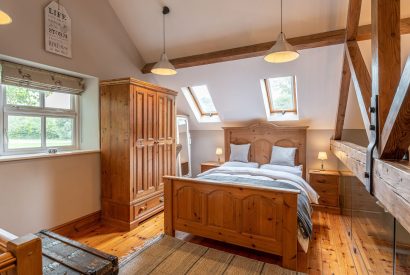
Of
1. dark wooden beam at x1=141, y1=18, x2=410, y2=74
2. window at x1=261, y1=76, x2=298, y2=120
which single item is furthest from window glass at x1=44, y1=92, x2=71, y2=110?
window at x1=261, y1=76, x2=298, y2=120

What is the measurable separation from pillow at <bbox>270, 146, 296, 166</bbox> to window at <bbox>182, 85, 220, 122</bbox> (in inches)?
56.0

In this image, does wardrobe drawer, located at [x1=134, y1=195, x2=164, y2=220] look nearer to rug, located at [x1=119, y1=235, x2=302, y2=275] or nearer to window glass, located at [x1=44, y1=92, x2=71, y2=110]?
rug, located at [x1=119, y1=235, x2=302, y2=275]

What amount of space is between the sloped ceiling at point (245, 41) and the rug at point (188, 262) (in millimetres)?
2642

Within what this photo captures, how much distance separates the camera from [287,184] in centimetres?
277

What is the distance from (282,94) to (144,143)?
8.56 feet

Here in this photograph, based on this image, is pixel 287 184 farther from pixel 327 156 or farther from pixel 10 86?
pixel 10 86

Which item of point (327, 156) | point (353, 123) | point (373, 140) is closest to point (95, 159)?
point (373, 140)

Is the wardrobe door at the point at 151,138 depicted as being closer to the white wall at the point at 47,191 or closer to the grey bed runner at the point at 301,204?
the white wall at the point at 47,191

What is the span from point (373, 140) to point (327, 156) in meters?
2.84

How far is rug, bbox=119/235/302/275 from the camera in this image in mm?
2053

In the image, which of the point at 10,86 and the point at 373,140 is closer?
the point at 373,140

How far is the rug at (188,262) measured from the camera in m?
2.05

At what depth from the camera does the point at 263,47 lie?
3191mm

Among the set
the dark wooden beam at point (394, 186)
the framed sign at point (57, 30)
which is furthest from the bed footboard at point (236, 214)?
the framed sign at point (57, 30)
